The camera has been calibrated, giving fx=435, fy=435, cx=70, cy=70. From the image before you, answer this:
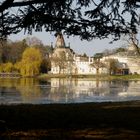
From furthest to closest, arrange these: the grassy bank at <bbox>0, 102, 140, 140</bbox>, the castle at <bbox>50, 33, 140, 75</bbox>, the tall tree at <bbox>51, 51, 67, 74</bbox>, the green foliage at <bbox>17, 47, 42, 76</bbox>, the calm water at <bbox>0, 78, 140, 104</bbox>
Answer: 1. the castle at <bbox>50, 33, 140, 75</bbox>
2. the tall tree at <bbox>51, 51, 67, 74</bbox>
3. the green foliage at <bbox>17, 47, 42, 76</bbox>
4. the calm water at <bbox>0, 78, 140, 104</bbox>
5. the grassy bank at <bbox>0, 102, 140, 140</bbox>

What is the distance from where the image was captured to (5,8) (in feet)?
31.0

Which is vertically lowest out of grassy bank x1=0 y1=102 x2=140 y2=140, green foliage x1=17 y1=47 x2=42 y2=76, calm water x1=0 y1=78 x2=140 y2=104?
calm water x1=0 y1=78 x2=140 y2=104

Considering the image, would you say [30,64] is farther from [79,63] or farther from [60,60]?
[79,63]

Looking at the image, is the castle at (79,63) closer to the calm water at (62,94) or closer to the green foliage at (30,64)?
the green foliage at (30,64)

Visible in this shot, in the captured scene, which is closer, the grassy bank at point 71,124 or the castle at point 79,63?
the grassy bank at point 71,124

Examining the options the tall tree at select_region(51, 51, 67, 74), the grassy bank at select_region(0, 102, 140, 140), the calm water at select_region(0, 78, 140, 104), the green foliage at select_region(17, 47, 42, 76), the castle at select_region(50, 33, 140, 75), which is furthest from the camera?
the castle at select_region(50, 33, 140, 75)

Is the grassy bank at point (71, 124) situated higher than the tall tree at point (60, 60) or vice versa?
the tall tree at point (60, 60)

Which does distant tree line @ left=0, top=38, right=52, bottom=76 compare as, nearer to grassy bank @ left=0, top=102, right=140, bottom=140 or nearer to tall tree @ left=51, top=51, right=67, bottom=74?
tall tree @ left=51, top=51, right=67, bottom=74

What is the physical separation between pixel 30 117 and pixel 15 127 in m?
1.56

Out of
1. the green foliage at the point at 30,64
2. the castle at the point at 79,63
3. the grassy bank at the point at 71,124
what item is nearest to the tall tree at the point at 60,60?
the castle at the point at 79,63

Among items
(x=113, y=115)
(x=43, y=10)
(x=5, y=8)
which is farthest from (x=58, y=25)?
(x=113, y=115)

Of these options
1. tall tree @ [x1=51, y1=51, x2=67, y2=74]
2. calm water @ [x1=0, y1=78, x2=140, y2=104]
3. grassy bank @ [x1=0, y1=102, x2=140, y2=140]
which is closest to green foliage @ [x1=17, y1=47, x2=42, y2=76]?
tall tree @ [x1=51, y1=51, x2=67, y2=74]

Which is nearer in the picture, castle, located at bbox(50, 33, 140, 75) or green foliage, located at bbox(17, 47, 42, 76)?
green foliage, located at bbox(17, 47, 42, 76)

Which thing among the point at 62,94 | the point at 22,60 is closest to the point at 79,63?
the point at 22,60
